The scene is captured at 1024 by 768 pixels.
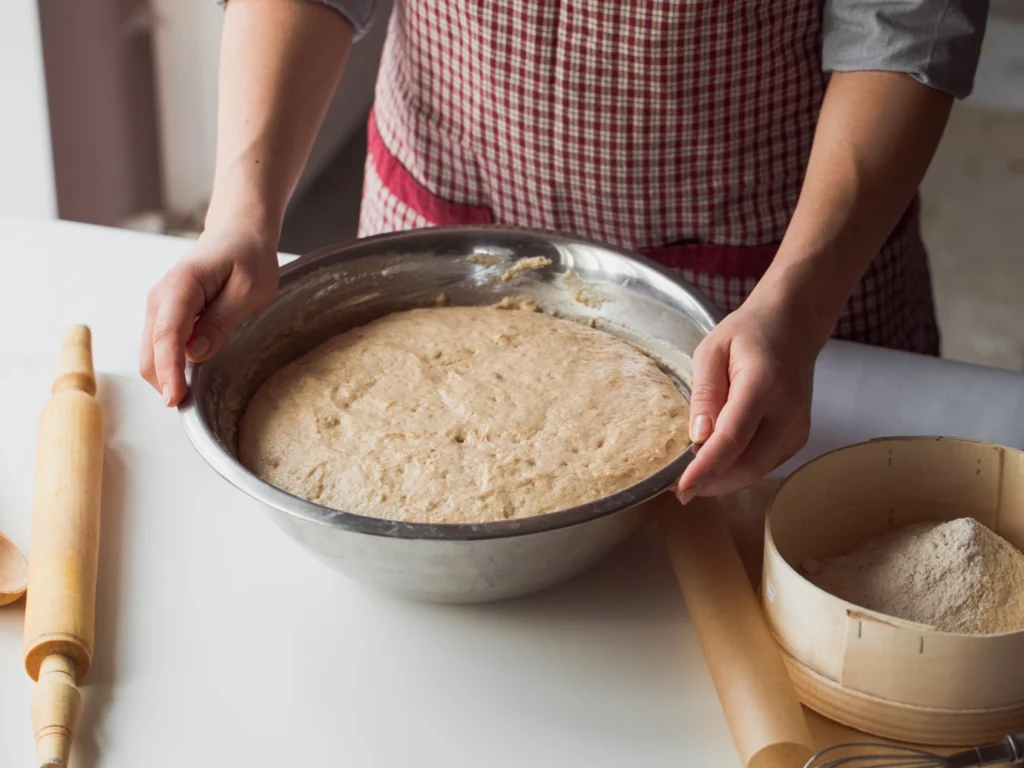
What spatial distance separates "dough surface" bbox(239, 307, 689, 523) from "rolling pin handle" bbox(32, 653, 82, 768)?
217 millimetres

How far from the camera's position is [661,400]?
1016 millimetres

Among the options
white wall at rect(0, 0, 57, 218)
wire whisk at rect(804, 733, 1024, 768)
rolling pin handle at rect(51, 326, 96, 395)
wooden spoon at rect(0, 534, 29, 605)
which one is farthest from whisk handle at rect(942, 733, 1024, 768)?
white wall at rect(0, 0, 57, 218)

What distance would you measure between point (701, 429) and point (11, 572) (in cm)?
56

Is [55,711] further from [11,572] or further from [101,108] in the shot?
[101,108]

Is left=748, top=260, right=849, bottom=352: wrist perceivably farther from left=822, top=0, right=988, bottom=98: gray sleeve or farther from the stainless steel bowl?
left=822, top=0, right=988, bottom=98: gray sleeve

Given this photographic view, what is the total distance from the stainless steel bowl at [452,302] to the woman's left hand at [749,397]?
0.09ft

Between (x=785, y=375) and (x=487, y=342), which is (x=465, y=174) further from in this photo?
(x=785, y=375)

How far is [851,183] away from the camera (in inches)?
40.1

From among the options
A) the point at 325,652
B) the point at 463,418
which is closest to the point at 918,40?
the point at 463,418

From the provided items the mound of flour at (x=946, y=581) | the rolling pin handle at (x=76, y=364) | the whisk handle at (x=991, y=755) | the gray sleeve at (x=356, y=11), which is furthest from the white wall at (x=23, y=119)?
the whisk handle at (x=991, y=755)

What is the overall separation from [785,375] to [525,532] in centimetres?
24

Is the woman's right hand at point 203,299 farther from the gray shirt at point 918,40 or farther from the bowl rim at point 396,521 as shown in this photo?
the gray shirt at point 918,40

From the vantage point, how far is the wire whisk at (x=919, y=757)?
27.7 inches

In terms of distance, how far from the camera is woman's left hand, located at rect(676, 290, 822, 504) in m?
0.81
